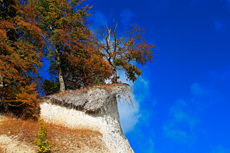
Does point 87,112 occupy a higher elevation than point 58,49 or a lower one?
lower

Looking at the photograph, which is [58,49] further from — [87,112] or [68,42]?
[87,112]

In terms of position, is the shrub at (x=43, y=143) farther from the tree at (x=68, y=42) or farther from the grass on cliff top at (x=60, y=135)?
the tree at (x=68, y=42)

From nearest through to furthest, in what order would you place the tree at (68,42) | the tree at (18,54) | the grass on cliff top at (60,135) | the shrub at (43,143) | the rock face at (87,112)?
the shrub at (43,143), the grass on cliff top at (60,135), the tree at (18,54), the rock face at (87,112), the tree at (68,42)

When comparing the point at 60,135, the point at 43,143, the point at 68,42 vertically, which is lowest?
the point at 43,143

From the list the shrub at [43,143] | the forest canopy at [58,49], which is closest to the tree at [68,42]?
the forest canopy at [58,49]

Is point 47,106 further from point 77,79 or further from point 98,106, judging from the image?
point 77,79

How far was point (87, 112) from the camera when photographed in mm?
17188

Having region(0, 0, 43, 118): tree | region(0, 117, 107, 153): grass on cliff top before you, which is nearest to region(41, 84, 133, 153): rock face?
region(0, 117, 107, 153): grass on cliff top

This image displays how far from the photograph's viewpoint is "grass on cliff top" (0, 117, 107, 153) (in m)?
13.0

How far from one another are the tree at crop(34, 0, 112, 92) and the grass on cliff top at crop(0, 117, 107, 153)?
6.79 m

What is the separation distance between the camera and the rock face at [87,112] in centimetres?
1623

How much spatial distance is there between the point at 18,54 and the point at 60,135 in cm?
825

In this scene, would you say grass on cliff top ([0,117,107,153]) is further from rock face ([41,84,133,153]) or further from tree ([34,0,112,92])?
tree ([34,0,112,92])

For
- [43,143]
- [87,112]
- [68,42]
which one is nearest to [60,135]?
[43,143]
